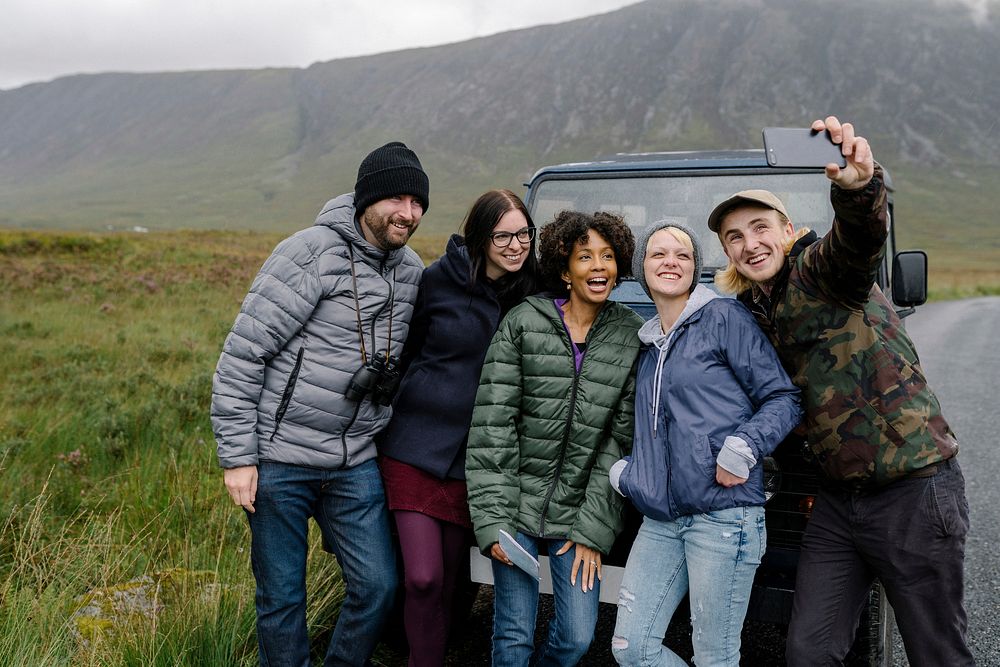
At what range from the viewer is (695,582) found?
2.57 meters

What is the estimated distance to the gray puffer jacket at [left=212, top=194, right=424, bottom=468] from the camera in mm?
2828

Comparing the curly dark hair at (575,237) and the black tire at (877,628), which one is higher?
the curly dark hair at (575,237)

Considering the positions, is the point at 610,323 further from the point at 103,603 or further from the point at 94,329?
the point at 94,329

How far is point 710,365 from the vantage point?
2.59 meters

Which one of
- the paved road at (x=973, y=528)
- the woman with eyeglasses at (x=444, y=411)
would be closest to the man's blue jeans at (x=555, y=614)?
the woman with eyeglasses at (x=444, y=411)

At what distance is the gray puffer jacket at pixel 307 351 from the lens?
283cm

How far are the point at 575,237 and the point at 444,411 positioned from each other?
82 centimetres

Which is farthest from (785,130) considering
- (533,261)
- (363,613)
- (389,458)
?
(363,613)

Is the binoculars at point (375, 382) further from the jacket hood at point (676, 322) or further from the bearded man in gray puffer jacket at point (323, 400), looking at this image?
the jacket hood at point (676, 322)

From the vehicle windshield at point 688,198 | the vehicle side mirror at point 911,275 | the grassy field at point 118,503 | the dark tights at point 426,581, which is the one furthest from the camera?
the vehicle windshield at point 688,198

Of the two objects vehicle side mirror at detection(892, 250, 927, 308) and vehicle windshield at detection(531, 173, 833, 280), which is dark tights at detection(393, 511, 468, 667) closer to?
vehicle windshield at detection(531, 173, 833, 280)

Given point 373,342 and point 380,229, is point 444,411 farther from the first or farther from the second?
point 380,229

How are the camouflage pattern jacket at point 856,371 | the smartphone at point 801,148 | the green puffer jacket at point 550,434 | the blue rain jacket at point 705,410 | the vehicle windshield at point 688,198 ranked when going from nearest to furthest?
the smartphone at point 801,148, the camouflage pattern jacket at point 856,371, the blue rain jacket at point 705,410, the green puffer jacket at point 550,434, the vehicle windshield at point 688,198

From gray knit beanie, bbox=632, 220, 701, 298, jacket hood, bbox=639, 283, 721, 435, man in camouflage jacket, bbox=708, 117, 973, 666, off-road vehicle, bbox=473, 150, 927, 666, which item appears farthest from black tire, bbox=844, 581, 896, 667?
gray knit beanie, bbox=632, 220, 701, 298
